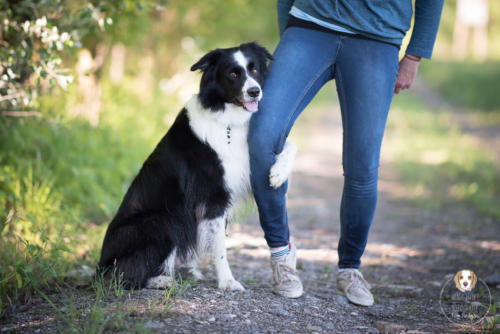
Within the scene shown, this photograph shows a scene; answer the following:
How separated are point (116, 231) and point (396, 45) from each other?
1921 mm

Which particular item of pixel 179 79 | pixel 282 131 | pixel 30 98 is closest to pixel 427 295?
pixel 282 131

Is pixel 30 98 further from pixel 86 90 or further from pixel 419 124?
pixel 419 124

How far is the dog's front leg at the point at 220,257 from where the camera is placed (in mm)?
2789

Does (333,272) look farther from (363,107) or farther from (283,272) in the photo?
(363,107)

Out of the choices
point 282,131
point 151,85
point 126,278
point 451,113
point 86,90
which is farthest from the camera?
point 451,113

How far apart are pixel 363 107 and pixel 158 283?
1.57 m

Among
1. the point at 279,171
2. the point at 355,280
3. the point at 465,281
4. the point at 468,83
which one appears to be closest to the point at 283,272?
the point at 355,280

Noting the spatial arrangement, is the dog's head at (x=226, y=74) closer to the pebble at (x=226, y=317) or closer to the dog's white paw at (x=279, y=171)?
the dog's white paw at (x=279, y=171)

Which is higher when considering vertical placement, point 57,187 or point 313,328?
point 57,187

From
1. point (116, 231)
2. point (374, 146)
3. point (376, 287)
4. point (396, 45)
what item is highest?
point (396, 45)

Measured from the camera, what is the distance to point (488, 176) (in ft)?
20.4

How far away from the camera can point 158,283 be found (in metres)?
2.77

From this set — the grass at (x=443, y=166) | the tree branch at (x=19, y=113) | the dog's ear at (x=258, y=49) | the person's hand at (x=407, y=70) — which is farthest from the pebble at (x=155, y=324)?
the grass at (x=443, y=166)

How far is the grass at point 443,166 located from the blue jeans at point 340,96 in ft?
9.99
